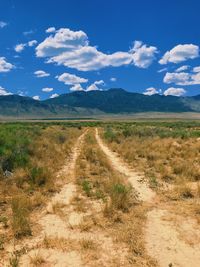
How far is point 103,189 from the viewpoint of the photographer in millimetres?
12477

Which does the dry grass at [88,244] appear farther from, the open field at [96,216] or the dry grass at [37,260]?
the dry grass at [37,260]

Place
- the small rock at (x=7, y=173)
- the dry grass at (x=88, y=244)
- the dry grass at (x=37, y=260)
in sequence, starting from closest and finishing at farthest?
the dry grass at (x=37, y=260), the dry grass at (x=88, y=244), the small rock at (x=7, y=173)

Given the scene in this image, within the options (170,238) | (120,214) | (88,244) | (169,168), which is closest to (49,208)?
(120,214)

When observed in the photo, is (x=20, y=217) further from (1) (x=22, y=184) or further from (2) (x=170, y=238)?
(1) (x=22, y=184)

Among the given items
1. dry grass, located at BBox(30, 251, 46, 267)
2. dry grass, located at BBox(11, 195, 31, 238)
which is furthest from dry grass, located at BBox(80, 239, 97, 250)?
dry grass, located at BBox(11, 195, 31, 238)

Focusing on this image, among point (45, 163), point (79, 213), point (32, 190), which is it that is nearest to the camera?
point (79, 213)

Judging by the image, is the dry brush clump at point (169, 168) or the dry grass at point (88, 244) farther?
the dry brush clump at point (169, 168)

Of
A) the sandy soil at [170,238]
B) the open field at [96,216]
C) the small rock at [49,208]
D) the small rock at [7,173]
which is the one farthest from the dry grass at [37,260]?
the small rock at [7,173]

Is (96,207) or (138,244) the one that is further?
(96,207)

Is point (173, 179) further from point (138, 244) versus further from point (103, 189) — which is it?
point (138, 244)

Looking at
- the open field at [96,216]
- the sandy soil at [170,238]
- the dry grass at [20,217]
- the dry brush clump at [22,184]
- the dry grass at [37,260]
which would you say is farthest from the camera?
the dry brush clump at [22,184]

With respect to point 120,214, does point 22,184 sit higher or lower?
higher

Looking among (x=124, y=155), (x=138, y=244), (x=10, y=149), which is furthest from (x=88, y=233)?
(x=124, y=155)

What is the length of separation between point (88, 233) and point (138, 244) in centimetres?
137
